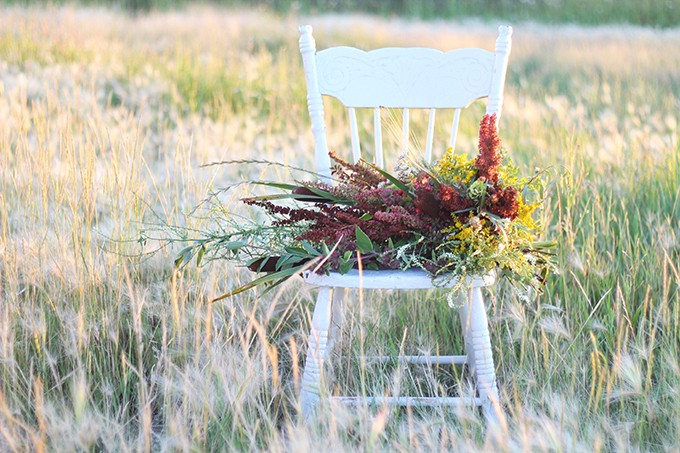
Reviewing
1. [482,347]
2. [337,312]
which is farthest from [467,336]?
[337,312]

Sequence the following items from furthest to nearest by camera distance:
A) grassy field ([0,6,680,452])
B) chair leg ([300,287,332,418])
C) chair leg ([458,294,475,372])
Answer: chair leg ([458,294,475,372]), chair leg ([300,287,332,418]), grassy field ([0,6,680,452])

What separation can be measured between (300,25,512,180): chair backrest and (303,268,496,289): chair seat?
0.41 metres

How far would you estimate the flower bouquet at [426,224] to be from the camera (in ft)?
3.51

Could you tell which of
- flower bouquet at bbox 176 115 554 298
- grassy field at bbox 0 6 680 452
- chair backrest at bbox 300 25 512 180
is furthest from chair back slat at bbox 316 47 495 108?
grassy field at bbox 0 6 680 452

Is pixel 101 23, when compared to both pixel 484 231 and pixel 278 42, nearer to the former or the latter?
pixel 278 42

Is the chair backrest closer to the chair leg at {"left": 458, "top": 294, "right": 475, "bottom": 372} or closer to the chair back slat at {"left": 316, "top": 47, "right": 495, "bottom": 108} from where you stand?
the chair back slat at {"left": 316, "top": 47, "right": 495, "bottom": 108}

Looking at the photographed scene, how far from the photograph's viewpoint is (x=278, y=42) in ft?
21.5

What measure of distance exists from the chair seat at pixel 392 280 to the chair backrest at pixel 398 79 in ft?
1.33

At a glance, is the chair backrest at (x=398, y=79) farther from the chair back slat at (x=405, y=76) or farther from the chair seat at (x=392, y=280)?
the chair seat at (x=392, y=280)

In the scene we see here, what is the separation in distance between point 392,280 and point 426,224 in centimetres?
14

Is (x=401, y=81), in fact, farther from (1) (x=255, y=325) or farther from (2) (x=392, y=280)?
(1) (x=255, y=325)

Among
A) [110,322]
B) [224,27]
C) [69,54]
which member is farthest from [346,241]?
[224,27]

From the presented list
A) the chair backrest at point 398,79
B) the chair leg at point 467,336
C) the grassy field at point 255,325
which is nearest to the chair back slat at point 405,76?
the chair backrest at point 398,79

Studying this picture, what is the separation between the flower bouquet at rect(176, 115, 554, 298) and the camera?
3.51 feet
